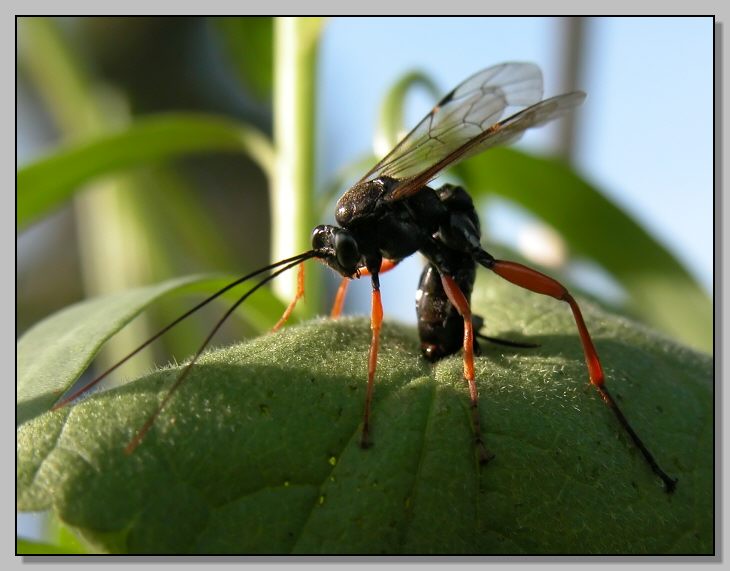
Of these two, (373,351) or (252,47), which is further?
(252,47)

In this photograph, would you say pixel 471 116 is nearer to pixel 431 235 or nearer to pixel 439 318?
pixel 431 235

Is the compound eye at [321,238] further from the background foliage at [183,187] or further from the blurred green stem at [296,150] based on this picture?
the blurred green stem at [296,150]

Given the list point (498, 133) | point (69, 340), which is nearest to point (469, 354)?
point (498, 133)

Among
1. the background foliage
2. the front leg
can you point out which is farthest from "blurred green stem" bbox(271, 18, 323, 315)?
the front leg

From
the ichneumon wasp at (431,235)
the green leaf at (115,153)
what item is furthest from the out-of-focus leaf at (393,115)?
the ichneumon wasp at (431,235)

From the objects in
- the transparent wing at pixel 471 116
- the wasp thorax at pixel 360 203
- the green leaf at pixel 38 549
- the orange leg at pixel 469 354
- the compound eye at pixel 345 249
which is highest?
the transparent wing at pixel 471 116

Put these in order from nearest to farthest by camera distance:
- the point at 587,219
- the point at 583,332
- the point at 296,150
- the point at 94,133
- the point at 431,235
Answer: the point at 583,332 → the point at 431,235 → the point at 296,150 → the point at 587,219 → the point at 94,133
